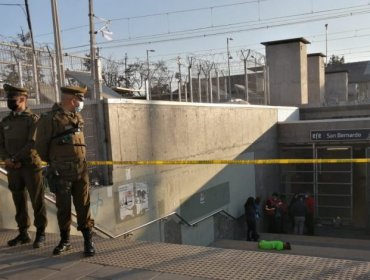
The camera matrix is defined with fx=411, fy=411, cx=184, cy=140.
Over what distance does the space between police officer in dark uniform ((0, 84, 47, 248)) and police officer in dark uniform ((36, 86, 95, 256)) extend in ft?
1.93

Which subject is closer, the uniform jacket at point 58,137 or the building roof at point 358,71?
the uniform jacket at point 58,137

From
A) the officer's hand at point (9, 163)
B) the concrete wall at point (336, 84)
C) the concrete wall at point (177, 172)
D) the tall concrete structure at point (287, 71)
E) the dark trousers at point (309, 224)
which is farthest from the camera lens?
the concrete wall at point (336, 84)

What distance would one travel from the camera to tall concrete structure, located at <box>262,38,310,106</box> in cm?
2408

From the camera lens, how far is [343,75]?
1325 inches

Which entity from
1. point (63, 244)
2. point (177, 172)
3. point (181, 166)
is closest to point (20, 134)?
point (63, 244)

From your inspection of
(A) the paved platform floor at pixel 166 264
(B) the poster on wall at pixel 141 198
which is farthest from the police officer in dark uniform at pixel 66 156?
(B) the poster on wall at pixel 141 198

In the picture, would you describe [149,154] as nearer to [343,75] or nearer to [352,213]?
[352,213]

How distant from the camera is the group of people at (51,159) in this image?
4480 mm

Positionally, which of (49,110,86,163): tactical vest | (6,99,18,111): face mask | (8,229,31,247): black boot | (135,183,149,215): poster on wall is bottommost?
(135,183,149,215): poster on wall

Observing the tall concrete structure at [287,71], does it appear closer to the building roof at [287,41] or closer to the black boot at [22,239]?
the building roof at [287,41]

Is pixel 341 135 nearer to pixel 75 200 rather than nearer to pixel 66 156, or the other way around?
pixel 75 200

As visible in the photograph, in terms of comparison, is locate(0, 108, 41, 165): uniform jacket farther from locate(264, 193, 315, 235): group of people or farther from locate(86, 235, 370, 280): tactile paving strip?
locate(264, 193, 315, 235): group of people

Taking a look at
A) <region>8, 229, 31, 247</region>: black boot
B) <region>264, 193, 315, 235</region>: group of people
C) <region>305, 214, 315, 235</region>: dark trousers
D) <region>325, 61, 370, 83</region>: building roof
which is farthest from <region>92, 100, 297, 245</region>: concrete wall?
<region>325, 61, 370, 83</region>: building roof

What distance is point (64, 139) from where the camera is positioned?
4488 millimetres
